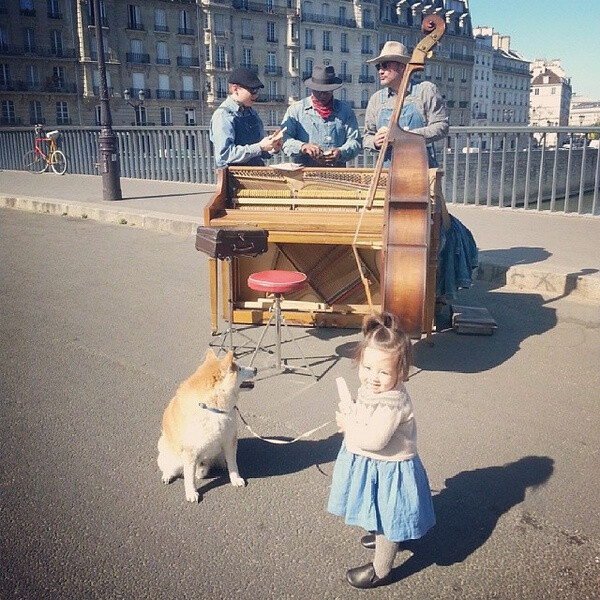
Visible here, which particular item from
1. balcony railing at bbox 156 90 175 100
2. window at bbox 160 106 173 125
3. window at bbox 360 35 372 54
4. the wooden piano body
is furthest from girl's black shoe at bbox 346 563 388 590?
window at bbox 360 35 372 54

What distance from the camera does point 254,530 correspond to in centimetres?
287

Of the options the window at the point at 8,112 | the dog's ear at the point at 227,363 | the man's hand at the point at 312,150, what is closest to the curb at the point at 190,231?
the man's hand at the point at 312,150

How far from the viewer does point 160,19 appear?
6144 cm

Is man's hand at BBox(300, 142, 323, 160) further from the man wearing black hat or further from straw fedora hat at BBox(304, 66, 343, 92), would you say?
straw fedora hat at BBox(304, 66, 343, 92)

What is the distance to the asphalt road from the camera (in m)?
2.58

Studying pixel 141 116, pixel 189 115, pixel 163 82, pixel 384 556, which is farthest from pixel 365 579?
pixel 189 115

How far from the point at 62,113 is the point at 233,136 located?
58.5m

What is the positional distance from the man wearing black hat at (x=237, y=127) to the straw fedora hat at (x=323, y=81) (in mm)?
610

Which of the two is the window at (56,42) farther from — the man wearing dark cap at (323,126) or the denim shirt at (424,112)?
the denim shirt at (424,112)

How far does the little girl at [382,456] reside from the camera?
8.00 feet

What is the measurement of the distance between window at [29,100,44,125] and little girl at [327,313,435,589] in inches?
2423

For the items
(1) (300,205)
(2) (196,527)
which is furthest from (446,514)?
(1) (300,205)

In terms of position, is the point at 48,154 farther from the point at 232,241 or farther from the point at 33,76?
the point at 33,76

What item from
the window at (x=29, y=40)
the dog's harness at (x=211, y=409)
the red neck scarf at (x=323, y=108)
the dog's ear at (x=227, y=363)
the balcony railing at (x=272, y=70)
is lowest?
the dog's harness at (x=211, y=409)
